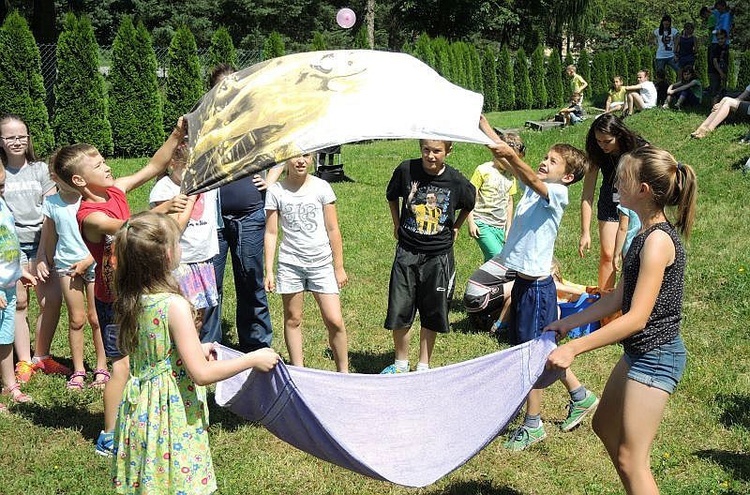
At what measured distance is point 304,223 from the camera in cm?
549

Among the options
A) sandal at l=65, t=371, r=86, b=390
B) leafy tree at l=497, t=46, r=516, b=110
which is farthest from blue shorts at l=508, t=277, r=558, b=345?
leafy tree at l=497, t=46, r=516, b=110

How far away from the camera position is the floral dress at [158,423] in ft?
10.7

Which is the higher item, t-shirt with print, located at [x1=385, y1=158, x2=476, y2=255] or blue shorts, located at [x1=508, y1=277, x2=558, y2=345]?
t-shirt with print, located at [x1=385, y1=158, x2=476, y2=255]

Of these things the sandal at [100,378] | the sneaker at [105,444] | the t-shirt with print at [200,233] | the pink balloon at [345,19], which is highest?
the pink balloon at [345,19]

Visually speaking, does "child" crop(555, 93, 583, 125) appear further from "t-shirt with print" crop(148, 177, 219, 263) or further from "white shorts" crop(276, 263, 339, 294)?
"t-shirt with print" crop(148, 177, 219, 263)

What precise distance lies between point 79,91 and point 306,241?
42.0 feet

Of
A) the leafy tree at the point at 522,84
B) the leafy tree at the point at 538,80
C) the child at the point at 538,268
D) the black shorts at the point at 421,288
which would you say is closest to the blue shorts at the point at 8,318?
the black shorts at the point at 421,288

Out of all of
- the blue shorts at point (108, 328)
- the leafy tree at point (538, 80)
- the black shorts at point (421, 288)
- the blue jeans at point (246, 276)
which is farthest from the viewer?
the leafy tree at point (538, 80)

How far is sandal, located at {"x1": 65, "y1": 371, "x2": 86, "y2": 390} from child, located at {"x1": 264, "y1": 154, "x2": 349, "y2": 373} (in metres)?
1.67

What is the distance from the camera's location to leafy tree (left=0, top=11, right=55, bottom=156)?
15.4 m

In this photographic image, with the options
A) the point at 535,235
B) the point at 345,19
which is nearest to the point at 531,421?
the point at 535,235

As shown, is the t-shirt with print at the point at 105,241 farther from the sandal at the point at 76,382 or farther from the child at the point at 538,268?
the child at the point at 538,268

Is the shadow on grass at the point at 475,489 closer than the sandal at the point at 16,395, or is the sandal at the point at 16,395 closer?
the shadow on grass at the point at 475,489

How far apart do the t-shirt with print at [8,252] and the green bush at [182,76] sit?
1204cm
